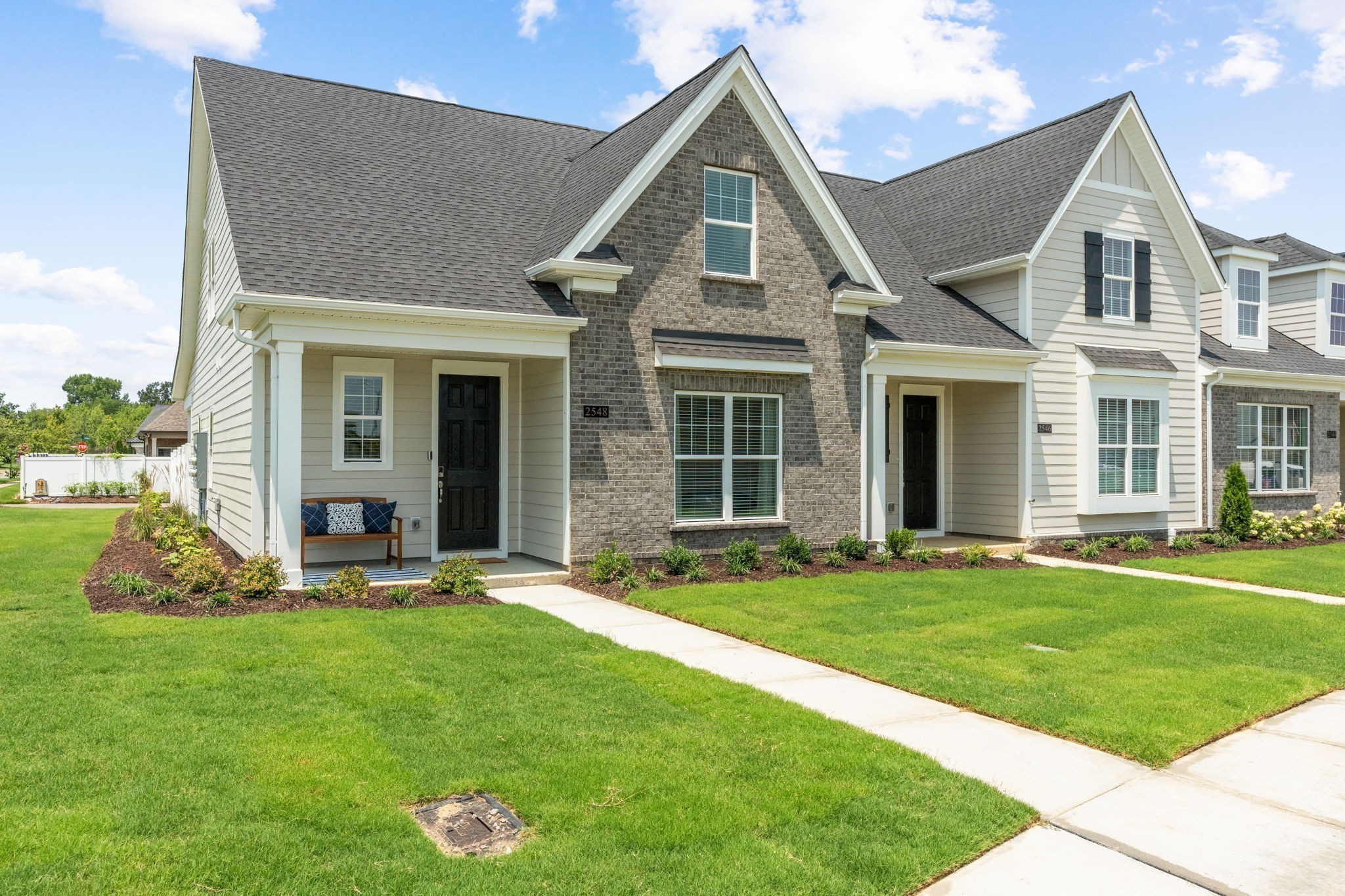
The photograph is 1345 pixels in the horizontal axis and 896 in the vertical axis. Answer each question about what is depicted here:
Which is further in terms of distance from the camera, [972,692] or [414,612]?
[414,612]

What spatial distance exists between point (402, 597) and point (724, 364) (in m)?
5.32

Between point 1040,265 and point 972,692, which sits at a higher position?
point 1040,265

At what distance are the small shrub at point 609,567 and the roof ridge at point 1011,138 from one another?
1236cm

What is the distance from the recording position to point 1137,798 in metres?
4.66

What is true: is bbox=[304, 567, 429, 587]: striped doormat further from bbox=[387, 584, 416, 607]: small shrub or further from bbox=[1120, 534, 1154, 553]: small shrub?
bbox=[1120, 534, 1154, 553]: small shrub

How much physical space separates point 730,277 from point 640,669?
7.40 meters

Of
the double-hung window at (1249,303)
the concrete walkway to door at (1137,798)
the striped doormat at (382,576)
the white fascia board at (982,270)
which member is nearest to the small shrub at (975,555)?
the white fascia board at (982,270)

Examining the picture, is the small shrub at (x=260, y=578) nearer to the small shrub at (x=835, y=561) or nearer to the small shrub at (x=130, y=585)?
the small shrub at (x=130, y=585)

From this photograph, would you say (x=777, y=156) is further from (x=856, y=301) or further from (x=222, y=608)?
(x=222, y=608)

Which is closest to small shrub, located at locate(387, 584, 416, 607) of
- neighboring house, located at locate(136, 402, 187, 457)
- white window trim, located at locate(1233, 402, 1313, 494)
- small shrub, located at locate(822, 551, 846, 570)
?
small shrub, located at locate(822, 551, 846, 570)

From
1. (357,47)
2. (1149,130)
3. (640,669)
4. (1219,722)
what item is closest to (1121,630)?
(1219,722)

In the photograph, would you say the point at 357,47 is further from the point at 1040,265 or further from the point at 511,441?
the point at 1040,265

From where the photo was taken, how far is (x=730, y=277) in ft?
43.2

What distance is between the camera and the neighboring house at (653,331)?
11875 mm
